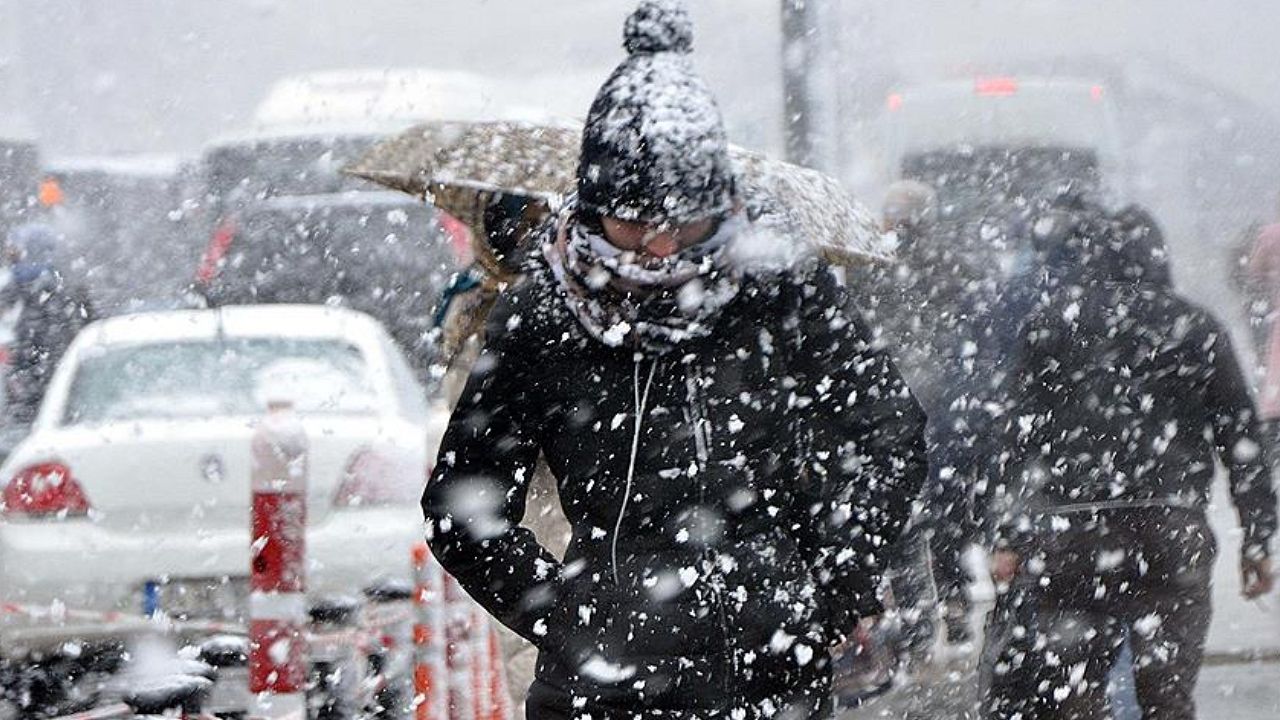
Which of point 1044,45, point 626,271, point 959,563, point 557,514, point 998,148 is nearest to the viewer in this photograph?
point 626,271

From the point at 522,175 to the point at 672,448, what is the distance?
6.81ft

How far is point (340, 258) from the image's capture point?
1734cm

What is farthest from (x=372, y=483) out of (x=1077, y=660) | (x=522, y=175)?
(x=1077, y=660)

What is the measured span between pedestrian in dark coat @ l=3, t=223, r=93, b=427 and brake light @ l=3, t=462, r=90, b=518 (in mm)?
6389

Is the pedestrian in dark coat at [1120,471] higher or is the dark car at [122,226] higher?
the pedestrian in dark coat at [1120,471]

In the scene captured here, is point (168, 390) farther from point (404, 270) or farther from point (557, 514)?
point (404, 270)

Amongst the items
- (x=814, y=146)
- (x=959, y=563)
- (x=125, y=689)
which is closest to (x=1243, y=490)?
(x=959, y=563)

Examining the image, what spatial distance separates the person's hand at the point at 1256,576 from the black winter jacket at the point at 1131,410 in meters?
0.14

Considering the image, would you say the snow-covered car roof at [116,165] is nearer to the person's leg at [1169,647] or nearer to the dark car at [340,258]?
the dark car at [340,258]

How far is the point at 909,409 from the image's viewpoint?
11.5 ft

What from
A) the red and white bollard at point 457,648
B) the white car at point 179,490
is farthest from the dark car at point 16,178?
the red and white bollard at point 457,648

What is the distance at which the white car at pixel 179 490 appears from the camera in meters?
7.91

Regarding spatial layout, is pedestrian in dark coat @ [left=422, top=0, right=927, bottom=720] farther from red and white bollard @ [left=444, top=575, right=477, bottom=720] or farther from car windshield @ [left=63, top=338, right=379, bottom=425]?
car windshield @ [left=63, top=338, right=379, bottom=425]

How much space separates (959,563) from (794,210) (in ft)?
5.56
